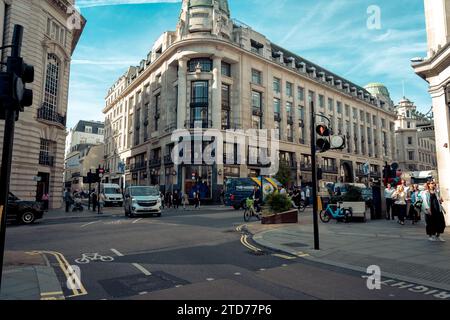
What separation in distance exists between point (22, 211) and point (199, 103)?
84.6ft

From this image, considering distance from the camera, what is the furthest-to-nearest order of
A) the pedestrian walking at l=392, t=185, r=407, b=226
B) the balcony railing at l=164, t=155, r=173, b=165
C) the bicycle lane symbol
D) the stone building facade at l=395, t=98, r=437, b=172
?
the stone building facade at l=395, t=98, r=437, b=172
the balcony railing at l=164, t=155, r=173, b=165
the pedestrian walking at l=392, t=185, r=407, b=226
the bicycle lane symbol

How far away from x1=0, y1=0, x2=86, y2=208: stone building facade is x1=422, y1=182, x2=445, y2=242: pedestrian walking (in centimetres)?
2615

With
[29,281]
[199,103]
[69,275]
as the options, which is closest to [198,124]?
[199,103]

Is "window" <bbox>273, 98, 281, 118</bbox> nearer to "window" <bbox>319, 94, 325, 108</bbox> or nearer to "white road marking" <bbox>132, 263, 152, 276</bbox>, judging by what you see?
"window" <bbox>319, 94, 325, 108</bbox>

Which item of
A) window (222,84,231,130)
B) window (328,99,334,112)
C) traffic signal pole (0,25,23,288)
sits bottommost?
traffic signal pole (0,25,23,288)

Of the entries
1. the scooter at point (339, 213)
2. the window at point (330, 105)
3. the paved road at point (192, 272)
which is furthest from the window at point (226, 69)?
the paved road at point (192, 272)

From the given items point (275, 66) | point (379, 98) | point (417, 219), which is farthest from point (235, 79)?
point (379, 98)

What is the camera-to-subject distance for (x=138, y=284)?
17.2 feet

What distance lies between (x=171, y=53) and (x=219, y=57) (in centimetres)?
728

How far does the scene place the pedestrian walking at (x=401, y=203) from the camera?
1403 centimetres

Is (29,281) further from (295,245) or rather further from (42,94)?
(42,94)

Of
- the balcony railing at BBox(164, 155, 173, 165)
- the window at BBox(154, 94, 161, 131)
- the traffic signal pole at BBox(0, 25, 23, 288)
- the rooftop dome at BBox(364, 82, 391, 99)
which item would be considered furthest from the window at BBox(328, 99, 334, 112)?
the traffic signal pole at BBox(0, 25, 23, 288)

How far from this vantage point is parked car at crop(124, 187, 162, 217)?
62.0 ft
